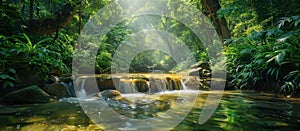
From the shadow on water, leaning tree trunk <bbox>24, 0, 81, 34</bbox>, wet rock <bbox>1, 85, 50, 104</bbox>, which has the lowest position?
the shadow on water

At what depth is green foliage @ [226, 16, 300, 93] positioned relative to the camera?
5.61m

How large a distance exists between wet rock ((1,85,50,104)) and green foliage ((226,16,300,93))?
5.93m

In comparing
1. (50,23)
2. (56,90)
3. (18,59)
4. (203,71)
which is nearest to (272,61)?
(203,71)

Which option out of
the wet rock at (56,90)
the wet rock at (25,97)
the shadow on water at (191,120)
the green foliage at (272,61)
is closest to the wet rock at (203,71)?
the green foliage at (272,61)

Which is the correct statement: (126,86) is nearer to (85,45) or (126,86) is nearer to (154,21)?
(85,45)

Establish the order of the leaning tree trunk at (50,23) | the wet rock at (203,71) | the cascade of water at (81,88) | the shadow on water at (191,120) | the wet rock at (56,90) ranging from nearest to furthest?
1. the shadow on water at (191,120)
2. the wet rock at (56,90)
3. the cascade of water at (81,88)
4. the leaning tree trunk at (50,23)
5. the wet rock at (203,71)

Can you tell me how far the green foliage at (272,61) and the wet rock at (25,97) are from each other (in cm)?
593

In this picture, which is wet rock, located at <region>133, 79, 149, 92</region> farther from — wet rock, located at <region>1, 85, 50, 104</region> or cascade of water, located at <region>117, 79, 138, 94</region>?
wet rock, located at <region>1, 85, 50, 104</region>

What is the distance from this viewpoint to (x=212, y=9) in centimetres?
1098

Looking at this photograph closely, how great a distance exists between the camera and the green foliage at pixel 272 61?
5605 mm

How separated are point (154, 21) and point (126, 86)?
18.9 meters

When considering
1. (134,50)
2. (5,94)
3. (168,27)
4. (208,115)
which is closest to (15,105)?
(5,94)

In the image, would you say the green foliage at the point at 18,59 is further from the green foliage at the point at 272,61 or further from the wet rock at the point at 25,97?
the green foliage at the point at 272,61

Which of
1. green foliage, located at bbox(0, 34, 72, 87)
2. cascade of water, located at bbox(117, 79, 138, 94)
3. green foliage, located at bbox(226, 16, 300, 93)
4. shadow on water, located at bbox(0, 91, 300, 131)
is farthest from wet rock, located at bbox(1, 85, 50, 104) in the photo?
green foliage, located at bbox(226, 16, 300, 93)
